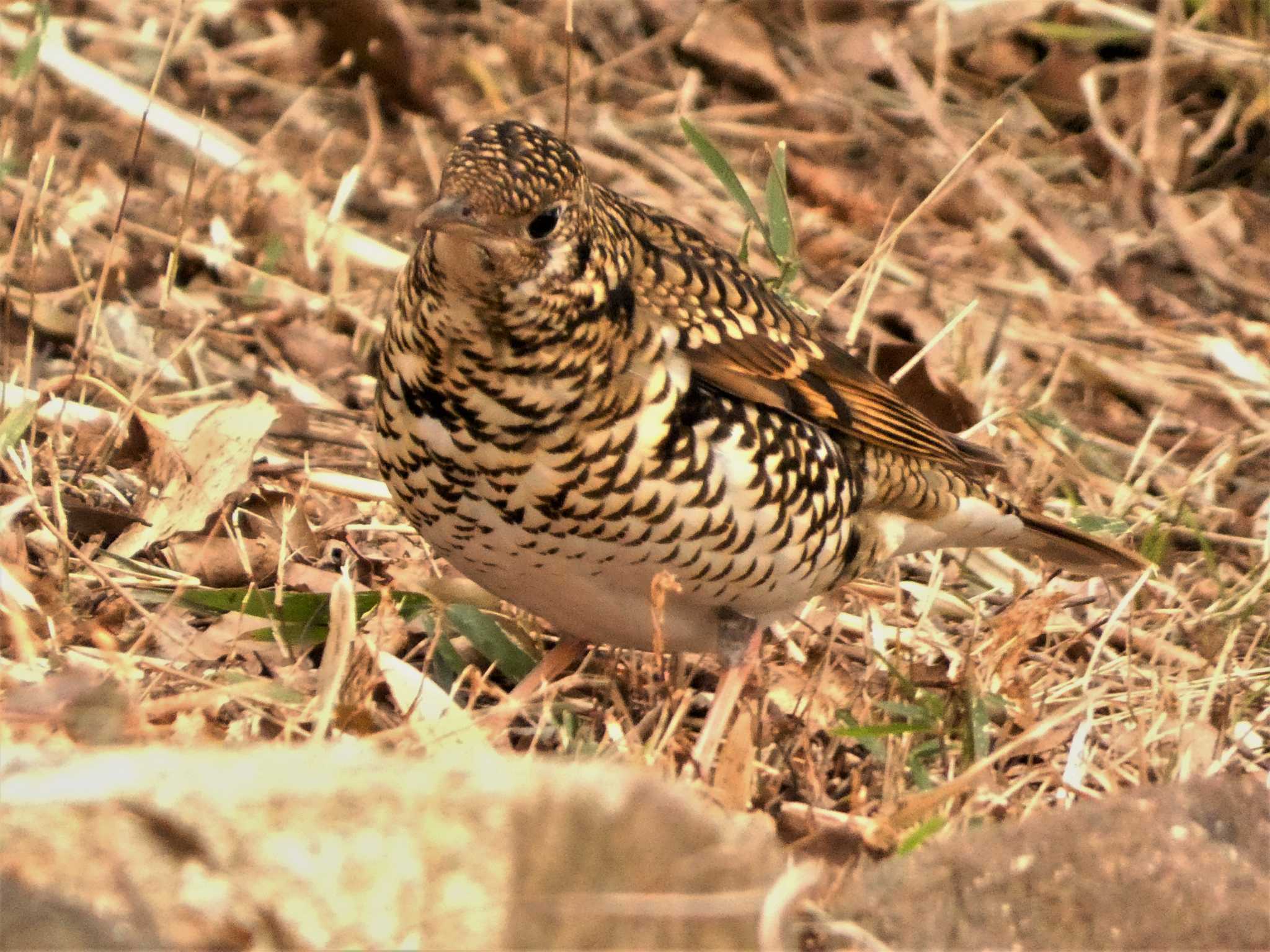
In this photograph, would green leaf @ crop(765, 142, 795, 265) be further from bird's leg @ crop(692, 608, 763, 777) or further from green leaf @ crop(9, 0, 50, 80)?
green leaf @ crop(9, 0, 50, 80)

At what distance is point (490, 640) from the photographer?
Result: 434cm

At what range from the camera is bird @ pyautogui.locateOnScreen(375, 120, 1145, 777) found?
3.42 m

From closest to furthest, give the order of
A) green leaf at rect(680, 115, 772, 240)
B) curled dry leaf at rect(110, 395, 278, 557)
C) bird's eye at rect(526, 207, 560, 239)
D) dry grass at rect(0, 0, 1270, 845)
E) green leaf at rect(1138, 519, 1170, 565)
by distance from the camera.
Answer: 1. bird's eye at rect(526, 207, 560, 239)
2. dry grass at rect(0, 0, 1270, 845)
3. curled dry leaf at rect(110, 395, 278, 557)
4. green leaf at rect(680, 115, 772, 240)
5. green leaf at rect(1138, 519, 1170, 565)

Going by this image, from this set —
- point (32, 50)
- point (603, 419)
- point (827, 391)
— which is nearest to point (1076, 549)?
point (827, 391)

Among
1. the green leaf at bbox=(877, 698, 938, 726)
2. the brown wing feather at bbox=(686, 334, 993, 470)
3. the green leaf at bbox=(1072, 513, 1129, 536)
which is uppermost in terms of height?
the brown wing feather at bbox=(686, 334, 993, 470)

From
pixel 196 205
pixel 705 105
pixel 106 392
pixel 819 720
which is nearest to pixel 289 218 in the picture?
pixel 196 205

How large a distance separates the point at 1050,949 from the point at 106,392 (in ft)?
10.4

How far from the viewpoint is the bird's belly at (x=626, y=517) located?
3.51 metres

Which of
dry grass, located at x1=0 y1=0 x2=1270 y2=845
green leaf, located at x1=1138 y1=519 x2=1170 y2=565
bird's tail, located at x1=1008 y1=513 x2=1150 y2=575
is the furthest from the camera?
green leaf, located at x1=1138 y1=519 x2=1170 y2=565

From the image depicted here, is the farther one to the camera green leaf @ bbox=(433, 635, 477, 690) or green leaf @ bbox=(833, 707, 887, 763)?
green leaf @ bbox=(433, 635, 477, 690)

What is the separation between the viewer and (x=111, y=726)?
2699 mm

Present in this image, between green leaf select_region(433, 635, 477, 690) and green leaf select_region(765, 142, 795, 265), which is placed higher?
green leaf select_region(765, 142, 795, 265)

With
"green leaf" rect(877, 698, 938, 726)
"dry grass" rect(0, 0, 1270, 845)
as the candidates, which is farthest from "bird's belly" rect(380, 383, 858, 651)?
"green leaf" rect(877, 698, 938, 726)

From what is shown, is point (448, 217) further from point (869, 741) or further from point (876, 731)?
point (869, 741)
